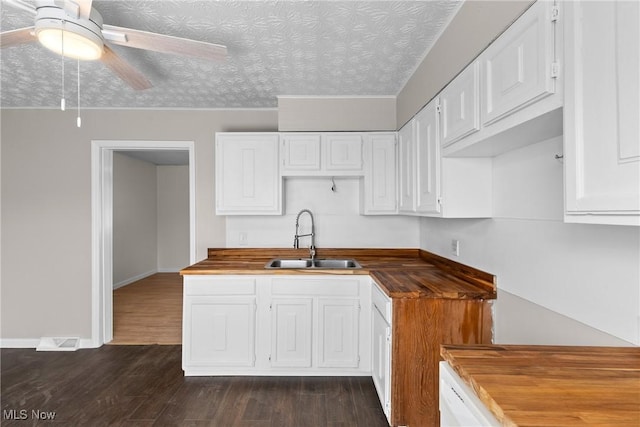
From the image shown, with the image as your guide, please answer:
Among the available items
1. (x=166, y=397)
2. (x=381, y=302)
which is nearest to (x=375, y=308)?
(x=381, y=302)

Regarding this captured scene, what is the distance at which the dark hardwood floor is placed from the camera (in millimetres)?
2121

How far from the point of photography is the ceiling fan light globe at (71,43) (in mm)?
1483

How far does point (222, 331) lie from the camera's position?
259 cm

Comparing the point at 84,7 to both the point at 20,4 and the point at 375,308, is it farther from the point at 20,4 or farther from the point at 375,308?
the point at 375,308

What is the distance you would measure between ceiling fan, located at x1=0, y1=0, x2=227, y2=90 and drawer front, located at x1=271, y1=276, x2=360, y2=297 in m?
1.65

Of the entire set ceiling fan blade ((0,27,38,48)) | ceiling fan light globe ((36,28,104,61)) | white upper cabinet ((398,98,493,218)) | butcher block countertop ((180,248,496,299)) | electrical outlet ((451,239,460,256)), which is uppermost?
ceiling fan blade ((0,27,38,48))

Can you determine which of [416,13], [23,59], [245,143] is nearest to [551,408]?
[416,13]

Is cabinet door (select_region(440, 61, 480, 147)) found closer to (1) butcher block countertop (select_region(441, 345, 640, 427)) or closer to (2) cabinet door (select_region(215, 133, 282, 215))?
(1) butcher block countertop (select_region(441, 345, 640, 427))

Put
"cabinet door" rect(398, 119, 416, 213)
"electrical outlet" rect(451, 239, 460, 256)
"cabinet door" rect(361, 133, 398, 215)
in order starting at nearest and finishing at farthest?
"electrical outlet" rect(451, 239, 460, 256) → "cabinet door" rect(398, 119, 416, 213) → "cabinet door" rect(361, 133, 398, 215)

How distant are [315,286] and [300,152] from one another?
123 cm

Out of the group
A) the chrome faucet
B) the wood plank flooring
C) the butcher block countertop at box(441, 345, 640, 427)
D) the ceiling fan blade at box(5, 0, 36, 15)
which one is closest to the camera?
the butcher block countertop at box(441, 345, 640, 427)

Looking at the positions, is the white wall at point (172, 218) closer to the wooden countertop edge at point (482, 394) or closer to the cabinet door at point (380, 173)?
the cabinet door at point (380, 173)

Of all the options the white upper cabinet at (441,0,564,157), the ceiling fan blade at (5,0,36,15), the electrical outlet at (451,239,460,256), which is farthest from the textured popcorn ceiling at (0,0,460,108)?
the electrical outlet at (451,239,460,256)

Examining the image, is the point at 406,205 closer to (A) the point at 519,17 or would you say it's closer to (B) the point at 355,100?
(B) the point at 355,100
